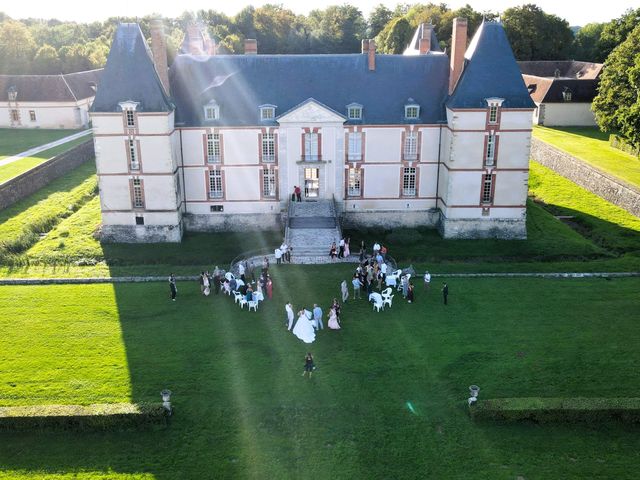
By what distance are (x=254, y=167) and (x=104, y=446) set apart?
27047 millimetres

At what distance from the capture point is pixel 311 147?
4609 centimetres

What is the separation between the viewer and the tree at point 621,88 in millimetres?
58469

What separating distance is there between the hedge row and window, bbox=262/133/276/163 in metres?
27.1

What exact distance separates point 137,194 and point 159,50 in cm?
1044

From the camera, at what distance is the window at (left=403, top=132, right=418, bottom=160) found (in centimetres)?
4625

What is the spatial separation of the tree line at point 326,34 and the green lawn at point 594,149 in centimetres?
2555

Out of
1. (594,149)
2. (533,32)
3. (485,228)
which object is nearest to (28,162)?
(485,228)

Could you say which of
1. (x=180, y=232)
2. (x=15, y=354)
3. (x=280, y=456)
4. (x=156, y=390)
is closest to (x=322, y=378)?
(x=280, y=456)

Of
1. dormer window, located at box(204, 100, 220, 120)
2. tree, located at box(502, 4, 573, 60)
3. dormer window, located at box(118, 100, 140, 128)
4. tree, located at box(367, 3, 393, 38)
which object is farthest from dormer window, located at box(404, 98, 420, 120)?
tree, located at box(367, 3, 393, 38)

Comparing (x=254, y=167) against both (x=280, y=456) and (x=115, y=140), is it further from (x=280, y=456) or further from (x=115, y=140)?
(x=280, y=456)

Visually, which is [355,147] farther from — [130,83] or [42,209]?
[42,209]

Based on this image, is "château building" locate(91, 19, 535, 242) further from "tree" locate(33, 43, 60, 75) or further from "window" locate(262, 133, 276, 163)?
A: "tree" locate(33, 43, 60, 75)

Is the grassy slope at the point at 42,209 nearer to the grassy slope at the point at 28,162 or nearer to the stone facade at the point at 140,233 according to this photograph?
the grassy slope at the point at 28,162

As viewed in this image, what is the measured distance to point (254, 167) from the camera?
1831 inches
